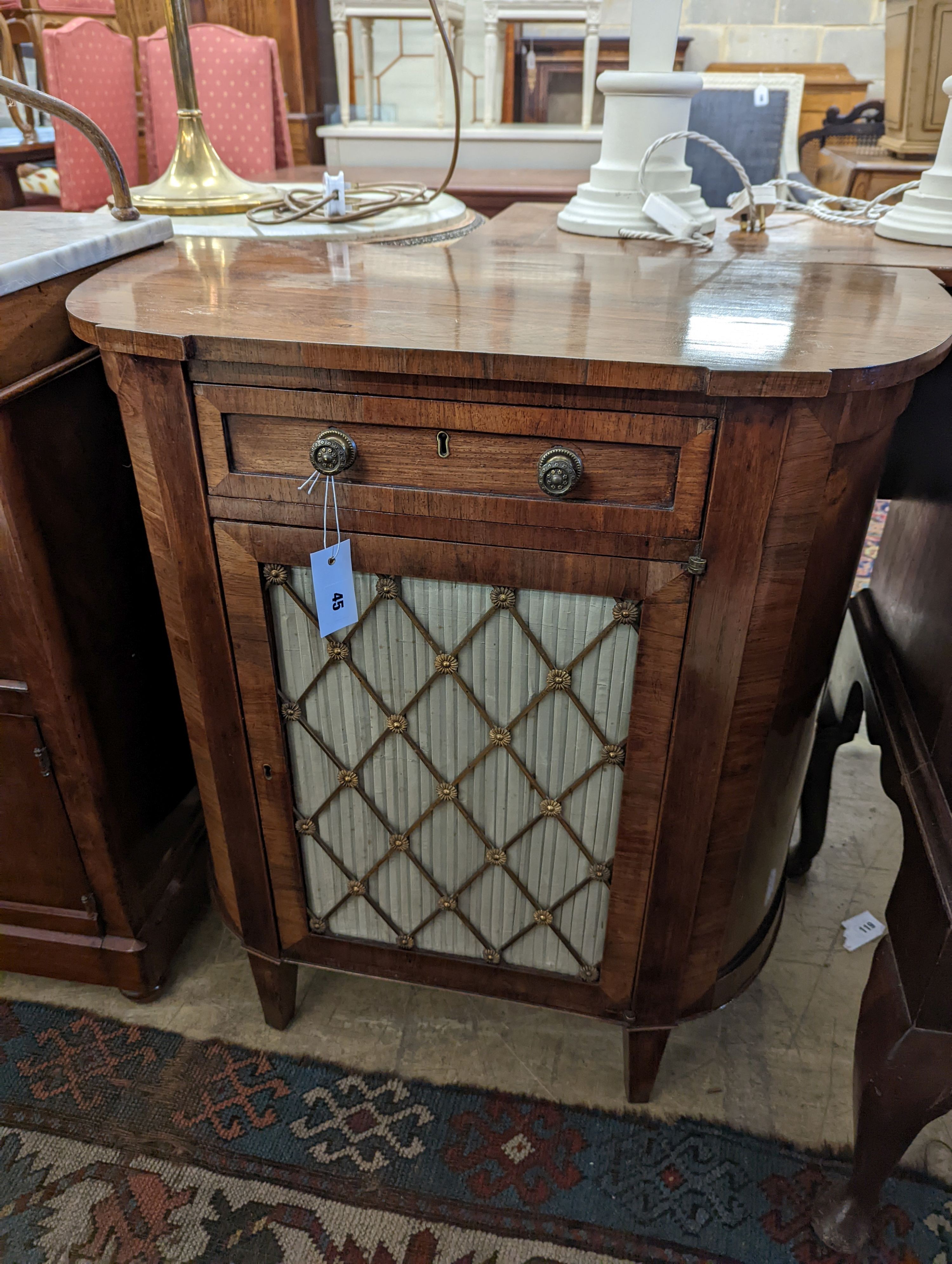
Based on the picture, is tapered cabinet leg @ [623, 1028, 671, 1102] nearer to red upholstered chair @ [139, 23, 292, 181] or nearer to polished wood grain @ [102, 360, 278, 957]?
polished wood grain @ [102, 360, 278, 957]

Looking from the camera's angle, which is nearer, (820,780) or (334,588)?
(334,588)

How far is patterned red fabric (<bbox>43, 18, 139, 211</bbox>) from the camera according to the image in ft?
7.59

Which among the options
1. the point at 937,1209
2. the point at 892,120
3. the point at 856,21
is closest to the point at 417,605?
the point at 937,1209

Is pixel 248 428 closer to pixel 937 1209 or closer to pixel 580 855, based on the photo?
pixel 580 855

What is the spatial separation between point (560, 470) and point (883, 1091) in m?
0.65

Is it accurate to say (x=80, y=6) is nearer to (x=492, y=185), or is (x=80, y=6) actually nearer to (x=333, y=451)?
(x=492, y=185)

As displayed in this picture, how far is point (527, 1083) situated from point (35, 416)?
92 centimetres

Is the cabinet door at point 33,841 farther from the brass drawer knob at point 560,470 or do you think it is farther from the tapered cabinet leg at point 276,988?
the brass drawer knob at point 560,470

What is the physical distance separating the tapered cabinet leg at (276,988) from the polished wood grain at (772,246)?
2.98 ft

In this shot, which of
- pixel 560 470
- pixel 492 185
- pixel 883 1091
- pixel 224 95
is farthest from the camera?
pixel 492 185

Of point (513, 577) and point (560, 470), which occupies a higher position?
point (560, 470)

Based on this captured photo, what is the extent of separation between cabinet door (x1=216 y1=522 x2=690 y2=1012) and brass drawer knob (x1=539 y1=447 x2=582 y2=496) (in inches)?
2.7

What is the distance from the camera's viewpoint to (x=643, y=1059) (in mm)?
1021

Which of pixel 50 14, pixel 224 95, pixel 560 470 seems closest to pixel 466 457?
pixel 560 470
